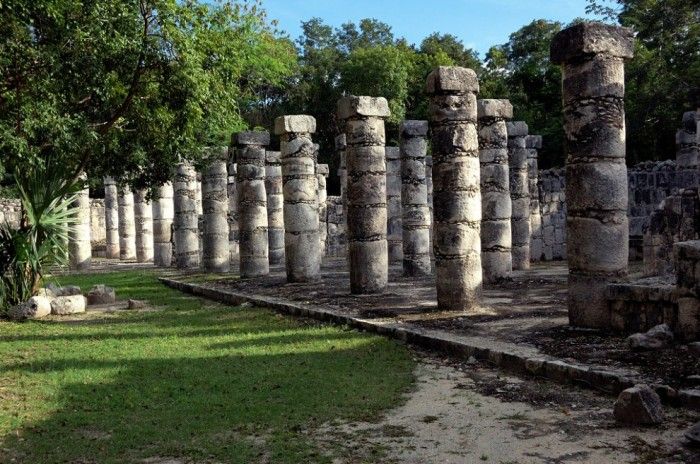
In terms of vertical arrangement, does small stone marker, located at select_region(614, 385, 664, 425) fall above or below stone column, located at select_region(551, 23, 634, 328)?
below

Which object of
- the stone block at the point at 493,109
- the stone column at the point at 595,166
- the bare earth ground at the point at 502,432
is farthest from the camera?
the stone block at the point at 493,109

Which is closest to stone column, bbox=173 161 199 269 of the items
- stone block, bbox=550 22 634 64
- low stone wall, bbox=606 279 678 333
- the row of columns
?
the row of columns

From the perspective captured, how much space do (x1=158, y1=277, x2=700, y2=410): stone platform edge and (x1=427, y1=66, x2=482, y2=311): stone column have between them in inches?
56.3

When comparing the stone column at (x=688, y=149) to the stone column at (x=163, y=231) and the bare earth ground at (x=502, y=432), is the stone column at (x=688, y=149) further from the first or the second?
the stone column at (x=163, y=231)

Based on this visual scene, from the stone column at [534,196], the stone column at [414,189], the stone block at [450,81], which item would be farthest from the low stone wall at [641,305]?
the stone column at [534,196]

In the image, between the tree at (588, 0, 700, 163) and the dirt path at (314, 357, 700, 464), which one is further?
the tree at (588, 0, 700, 163)

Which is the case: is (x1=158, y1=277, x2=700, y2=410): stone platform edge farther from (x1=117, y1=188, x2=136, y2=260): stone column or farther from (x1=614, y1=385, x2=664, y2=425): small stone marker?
(x1=117, y1=188, x2=136, y2=260): stone column

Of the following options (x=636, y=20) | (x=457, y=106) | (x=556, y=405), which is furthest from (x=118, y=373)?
(x=636, y=20)

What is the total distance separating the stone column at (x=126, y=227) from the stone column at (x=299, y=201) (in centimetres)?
1518

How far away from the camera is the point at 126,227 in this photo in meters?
30.7

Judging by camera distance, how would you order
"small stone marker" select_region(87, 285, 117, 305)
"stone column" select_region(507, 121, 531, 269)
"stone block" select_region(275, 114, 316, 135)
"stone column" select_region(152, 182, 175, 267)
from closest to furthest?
"small stone marker" select_region(87, 285, 117, 305) < "stone block" select_region(275, 114, 316, 135) < "stone column" select_region(507, 121, 531, 269) < "stone column" select_region(152, 182, 175, 267)

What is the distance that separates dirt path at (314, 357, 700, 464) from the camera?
4.94 m

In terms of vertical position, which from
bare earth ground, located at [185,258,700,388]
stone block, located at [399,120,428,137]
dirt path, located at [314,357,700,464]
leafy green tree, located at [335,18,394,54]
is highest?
leafy green tree, located at [335,18,394,54]

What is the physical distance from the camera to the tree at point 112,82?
8.64 meters
